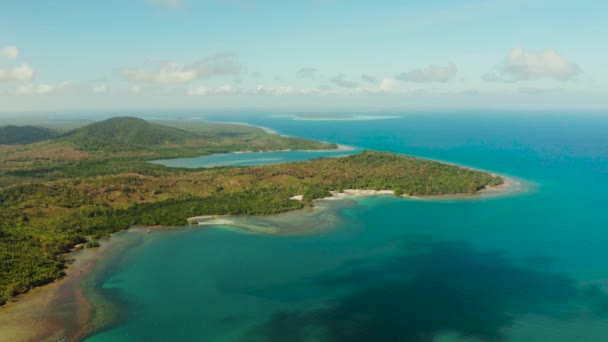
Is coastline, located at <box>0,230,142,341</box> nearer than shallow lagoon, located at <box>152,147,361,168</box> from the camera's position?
Yes

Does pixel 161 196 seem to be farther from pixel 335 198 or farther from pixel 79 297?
pixel 79 297

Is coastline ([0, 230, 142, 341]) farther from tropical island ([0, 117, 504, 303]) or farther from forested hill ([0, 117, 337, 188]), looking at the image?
forested hill ([0, 117, 337, 188])

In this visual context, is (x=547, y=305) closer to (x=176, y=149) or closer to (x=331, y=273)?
(x=331, y=273)

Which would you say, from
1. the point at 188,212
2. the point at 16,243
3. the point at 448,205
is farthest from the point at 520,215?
the point at 16,243

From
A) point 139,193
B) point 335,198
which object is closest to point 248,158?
point 139,193

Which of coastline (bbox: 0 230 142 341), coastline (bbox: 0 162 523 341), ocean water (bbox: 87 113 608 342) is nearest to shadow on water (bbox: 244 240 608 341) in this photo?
ocean water (bbox: 87 113 608 342)

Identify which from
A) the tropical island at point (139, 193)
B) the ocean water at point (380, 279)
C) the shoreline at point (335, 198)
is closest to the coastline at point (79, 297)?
the shoreline at point (335, 198)
